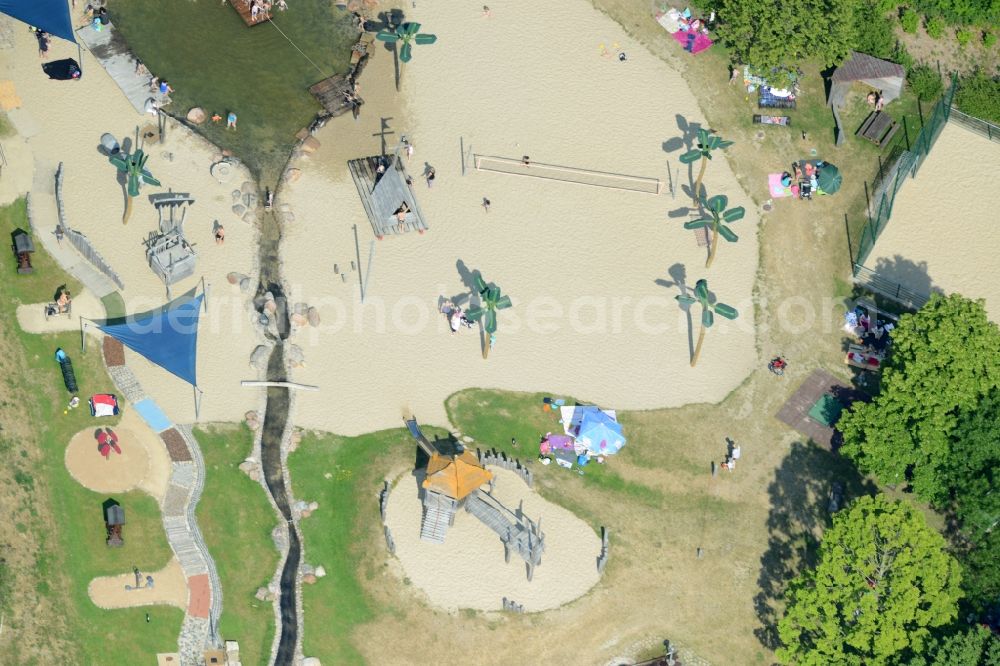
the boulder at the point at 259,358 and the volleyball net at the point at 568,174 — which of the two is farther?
the volleyball net at the point at 568,174

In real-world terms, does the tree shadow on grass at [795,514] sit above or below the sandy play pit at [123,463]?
below

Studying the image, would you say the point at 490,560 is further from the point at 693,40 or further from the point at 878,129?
the point at 878,129

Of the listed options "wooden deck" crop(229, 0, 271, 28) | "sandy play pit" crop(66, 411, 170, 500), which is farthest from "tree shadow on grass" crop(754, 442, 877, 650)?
"wooden deck" crop(229, 0, 271, 28)

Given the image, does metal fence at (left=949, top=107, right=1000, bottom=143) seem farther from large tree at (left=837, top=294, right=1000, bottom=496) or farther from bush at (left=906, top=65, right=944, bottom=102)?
large tree at (left=837, top=294, right=1000, bottom=496)

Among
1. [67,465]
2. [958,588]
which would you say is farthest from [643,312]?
[67,465]

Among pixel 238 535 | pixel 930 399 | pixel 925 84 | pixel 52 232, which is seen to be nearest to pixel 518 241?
pixel 238 535

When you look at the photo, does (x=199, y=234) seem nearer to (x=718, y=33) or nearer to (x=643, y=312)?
(x=643, y=312)

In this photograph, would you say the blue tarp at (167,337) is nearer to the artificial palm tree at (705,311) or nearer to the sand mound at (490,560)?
the sand mound at (490,560)

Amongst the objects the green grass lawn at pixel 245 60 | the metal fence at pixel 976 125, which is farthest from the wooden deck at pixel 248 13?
the metal fence at pixel 976 125
